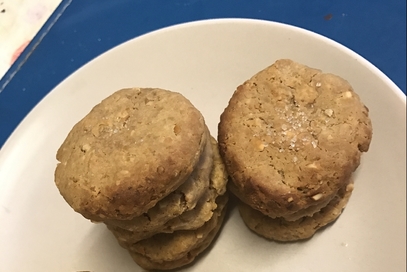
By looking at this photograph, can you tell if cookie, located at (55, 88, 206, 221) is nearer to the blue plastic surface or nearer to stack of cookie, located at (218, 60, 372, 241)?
stack of cookie, located at (218, 60, 372, 241)

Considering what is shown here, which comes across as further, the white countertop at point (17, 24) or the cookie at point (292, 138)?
the white countertop at point (17, 24)

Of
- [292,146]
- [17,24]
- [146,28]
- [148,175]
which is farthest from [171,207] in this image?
[146,28]

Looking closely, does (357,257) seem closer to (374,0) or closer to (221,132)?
(221,132)

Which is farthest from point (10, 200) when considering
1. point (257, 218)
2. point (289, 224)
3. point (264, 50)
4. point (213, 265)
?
point (264, 50)

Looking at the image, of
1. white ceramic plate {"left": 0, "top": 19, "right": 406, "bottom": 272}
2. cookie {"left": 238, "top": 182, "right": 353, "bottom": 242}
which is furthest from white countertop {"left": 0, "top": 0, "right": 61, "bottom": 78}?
cookie {"left": 238, "top": 182, "right": 353, "bottom": 242}

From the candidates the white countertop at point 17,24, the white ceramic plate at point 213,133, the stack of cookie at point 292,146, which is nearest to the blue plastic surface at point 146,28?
the white countertop at point 17,24

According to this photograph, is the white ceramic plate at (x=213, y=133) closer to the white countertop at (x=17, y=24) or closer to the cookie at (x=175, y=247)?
the cookie at (x=175, y=247)
